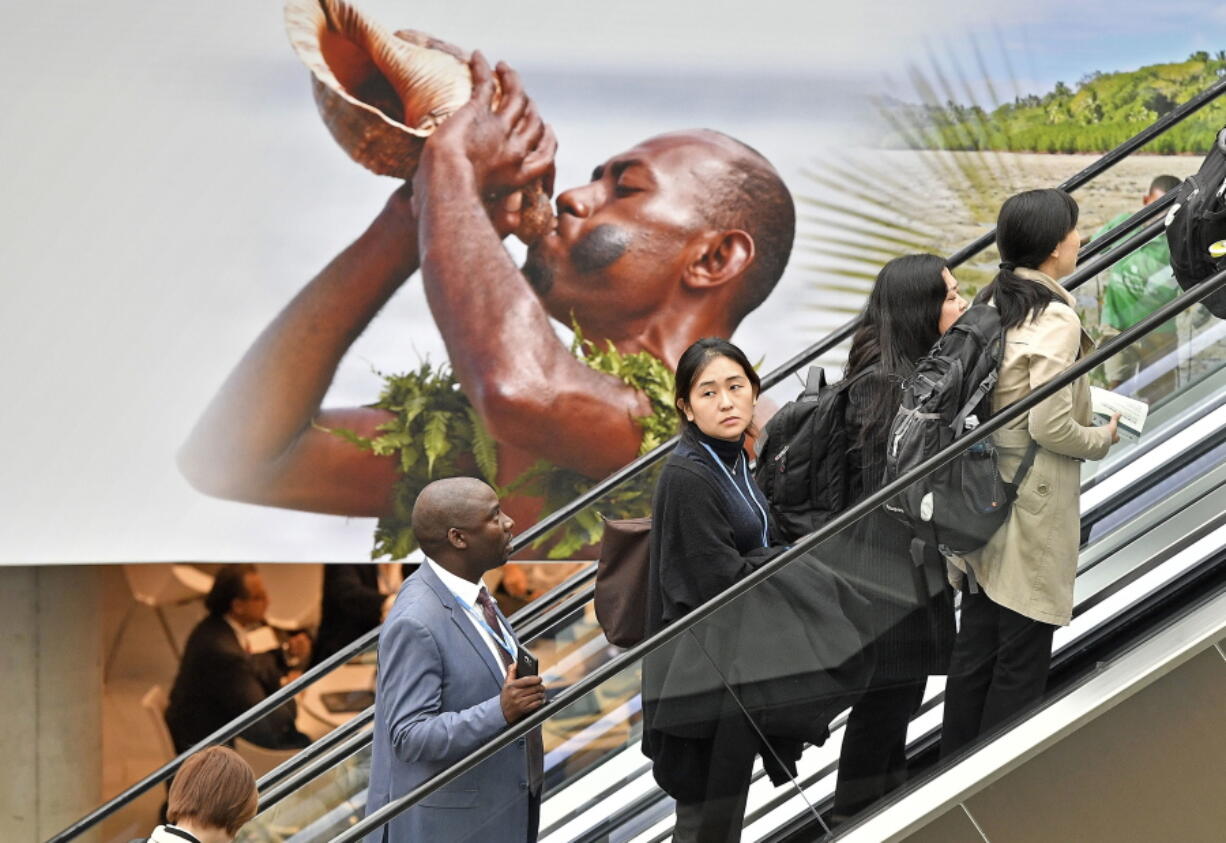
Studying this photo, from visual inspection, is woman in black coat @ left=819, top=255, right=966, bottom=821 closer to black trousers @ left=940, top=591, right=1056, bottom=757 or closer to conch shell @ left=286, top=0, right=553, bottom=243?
black trousers @ left=940, top=591, right=1056, bottom=757

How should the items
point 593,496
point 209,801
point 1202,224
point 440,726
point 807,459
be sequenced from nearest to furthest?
point 209,801
point 440,726
point 807,459
point 1202,224
point 593,496

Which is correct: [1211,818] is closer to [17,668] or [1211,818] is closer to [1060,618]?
[1060,618]

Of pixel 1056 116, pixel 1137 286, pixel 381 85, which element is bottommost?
pixel 1137 286

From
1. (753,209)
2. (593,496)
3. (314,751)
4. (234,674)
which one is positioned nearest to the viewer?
(314,751)

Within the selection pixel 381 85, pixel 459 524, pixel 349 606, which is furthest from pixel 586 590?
pixel 349 606

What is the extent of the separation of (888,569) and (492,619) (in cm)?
94

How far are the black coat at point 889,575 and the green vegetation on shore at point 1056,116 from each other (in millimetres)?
6424

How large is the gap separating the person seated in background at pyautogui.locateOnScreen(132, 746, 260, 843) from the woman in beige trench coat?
169cm

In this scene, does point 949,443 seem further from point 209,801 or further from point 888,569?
point 209,801

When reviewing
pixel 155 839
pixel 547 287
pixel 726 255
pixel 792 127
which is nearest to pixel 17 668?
pixel 547 287

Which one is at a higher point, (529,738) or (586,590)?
(586,590)

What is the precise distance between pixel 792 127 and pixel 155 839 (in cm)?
764

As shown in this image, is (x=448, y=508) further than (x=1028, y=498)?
No

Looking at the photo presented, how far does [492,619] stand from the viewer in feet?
10.6
